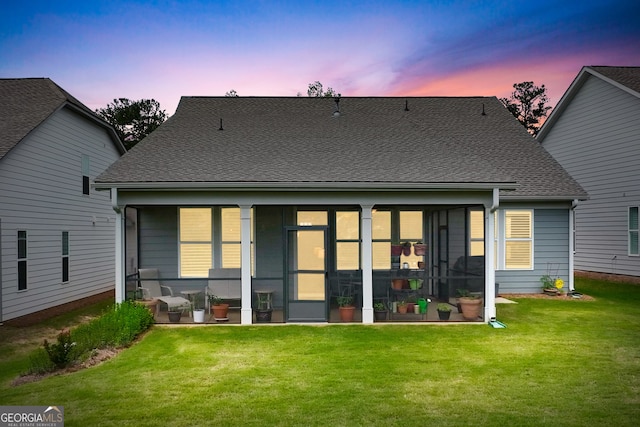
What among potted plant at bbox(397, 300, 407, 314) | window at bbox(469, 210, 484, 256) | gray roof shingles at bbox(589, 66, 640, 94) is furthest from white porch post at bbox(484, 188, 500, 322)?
gray roof shingles at bbox(589, 66, 640, 94)

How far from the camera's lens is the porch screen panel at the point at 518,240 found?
14703mm

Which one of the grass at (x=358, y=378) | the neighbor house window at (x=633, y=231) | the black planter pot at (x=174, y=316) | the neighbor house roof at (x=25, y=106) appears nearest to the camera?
the grass at (x=358, y=378)

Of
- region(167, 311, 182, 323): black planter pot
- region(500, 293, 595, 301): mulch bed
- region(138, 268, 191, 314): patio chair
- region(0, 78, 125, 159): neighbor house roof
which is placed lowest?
region(500, 293, 595, 301): mulch bed

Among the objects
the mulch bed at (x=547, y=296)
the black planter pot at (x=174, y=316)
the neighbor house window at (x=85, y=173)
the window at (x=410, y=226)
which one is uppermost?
the neighbor house window at (x=85, y=173)

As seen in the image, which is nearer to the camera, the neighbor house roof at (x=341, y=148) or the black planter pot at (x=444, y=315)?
the neighbor house roof at (x=341, y=148)

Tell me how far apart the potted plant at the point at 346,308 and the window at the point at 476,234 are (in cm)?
356

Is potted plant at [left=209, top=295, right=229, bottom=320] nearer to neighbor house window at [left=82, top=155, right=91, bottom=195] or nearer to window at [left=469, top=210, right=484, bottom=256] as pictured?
window at [left=469, top=210, right=484, bottom=256]

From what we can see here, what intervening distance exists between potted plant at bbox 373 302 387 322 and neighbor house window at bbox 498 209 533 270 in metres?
5.52

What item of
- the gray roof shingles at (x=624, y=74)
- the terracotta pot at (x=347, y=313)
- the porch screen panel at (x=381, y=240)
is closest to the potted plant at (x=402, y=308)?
the terracotta pot at (x=347, y=313)

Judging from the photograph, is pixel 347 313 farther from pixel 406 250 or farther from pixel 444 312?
pixel 406 250

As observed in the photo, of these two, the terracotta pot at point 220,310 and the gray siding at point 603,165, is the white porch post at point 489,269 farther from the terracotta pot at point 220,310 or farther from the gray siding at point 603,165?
the gray siding at point 603,165

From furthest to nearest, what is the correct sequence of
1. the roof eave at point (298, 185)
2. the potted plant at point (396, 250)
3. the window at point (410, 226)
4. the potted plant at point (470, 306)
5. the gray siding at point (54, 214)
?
1. the window at point (410, 226)
2. the potted plant at point (396, 250)
3. the gray siding at point (54, 214)
4. the potted plant at point (470, 306)
5. the roof eave at point (298, 185)

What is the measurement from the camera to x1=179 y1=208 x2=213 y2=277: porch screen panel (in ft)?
41.2

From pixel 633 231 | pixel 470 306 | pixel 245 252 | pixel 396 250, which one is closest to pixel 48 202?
pixel 245 252
